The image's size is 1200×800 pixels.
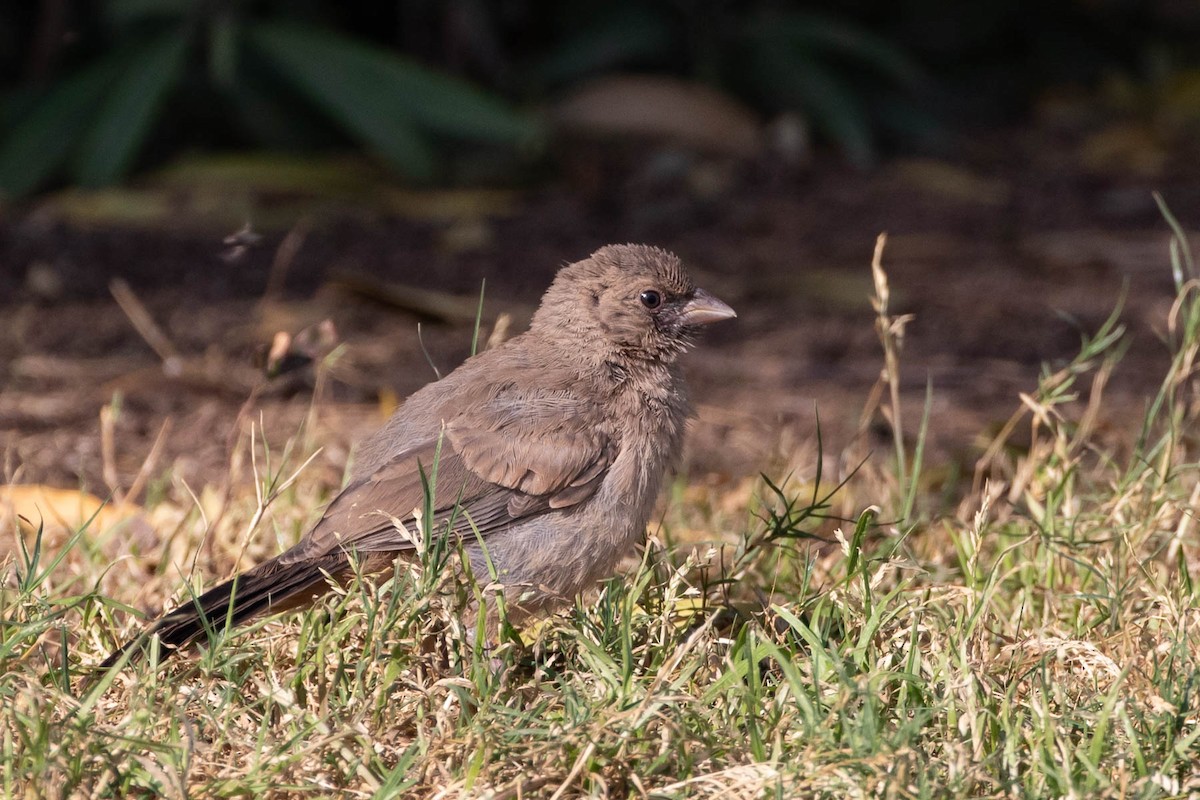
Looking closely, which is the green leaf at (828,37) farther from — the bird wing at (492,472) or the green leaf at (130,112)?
the bird wing at (492,472)

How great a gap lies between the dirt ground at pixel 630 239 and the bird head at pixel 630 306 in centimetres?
70

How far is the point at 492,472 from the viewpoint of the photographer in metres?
3.79

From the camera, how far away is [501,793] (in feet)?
9.12

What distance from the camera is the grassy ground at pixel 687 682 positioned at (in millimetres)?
2820

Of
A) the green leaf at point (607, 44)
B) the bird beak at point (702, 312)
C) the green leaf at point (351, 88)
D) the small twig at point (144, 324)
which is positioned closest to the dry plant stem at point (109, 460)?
the small twig at point (144, 324)

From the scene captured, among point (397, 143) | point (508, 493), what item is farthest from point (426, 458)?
point (397, 143)

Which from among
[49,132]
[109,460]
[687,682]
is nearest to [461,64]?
[49,132]

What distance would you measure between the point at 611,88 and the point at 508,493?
5768mm

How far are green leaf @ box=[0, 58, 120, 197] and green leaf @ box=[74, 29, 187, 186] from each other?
172 mm

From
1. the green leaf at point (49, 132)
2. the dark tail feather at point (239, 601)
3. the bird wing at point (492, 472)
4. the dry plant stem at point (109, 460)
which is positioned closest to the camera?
the dark tail feather at point (239, 601)

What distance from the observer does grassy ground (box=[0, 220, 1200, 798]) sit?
2.82m

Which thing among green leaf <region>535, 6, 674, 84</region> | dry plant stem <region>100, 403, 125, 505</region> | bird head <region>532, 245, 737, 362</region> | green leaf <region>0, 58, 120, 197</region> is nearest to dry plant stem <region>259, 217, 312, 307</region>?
green leaf <region>0, 58, 120, 197</region>

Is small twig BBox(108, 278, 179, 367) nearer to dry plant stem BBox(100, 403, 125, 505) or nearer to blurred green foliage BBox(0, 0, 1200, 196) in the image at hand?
dry plant stem BBox(100, 403, 125, 505)

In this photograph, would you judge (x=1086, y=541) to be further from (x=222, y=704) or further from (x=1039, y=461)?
(x=222, y=704)
